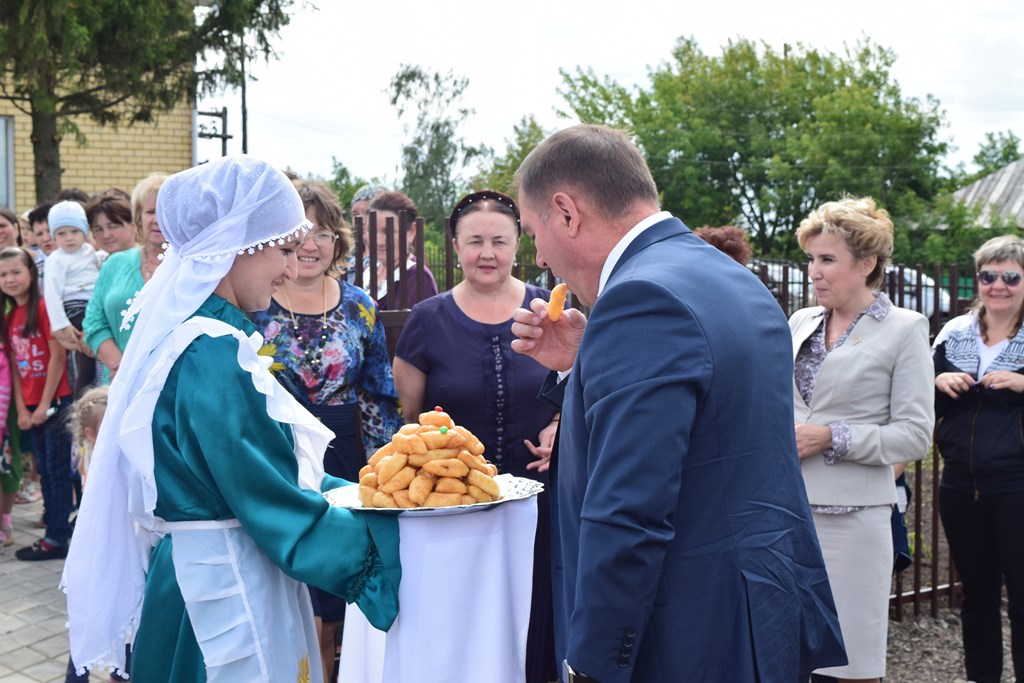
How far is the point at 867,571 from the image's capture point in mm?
4332

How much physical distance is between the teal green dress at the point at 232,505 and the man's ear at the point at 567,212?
3.22 feet

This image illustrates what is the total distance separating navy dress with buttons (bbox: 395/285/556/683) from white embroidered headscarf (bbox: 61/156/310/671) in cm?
165

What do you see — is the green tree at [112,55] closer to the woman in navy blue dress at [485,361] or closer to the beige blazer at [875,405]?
the woman in navy blue dress at [485,361]

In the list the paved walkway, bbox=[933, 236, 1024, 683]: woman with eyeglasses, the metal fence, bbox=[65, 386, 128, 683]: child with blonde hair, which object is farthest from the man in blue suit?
the paved walkway

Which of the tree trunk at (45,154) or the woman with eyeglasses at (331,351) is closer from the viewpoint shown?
the woman with eyeglasses at (331,351)

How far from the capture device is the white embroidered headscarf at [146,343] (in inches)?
110

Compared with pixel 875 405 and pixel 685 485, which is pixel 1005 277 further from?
pixel 685 485

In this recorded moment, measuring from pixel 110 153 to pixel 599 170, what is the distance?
63.7 ft

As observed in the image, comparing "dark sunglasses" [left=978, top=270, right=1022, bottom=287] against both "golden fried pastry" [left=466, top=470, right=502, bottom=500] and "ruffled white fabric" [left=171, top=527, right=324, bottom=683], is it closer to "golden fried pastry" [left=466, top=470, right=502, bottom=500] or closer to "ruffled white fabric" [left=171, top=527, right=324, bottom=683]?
"golden fried pastry" [left=466, top=470, right=502, bottom=500]

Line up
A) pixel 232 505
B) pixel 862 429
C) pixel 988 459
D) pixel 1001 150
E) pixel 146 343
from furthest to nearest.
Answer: pixel 1001 150
pixel 988 459
pixel 862 429
pixel 146 343
pixel 232 505

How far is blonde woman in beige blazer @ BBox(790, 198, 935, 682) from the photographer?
169 inches

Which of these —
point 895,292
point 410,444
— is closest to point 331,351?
point 410,444

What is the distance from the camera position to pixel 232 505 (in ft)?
8.75

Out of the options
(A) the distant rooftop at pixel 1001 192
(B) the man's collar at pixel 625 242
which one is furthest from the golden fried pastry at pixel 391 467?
(A) the distant rooftop at pixel 1001 192
